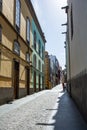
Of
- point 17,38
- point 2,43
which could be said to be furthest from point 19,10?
point 2,43

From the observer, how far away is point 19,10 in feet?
68.5

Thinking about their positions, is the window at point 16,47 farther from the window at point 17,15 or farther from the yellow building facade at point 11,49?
the window at point 17,15

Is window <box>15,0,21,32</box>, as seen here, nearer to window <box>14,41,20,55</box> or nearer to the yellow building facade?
the yellow building facade

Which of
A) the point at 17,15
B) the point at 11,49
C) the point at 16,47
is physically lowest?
the point at 11,49

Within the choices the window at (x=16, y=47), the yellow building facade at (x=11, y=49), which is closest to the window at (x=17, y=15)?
the yellow building facade at (x=11, y=49)

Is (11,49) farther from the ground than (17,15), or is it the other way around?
(17,15)

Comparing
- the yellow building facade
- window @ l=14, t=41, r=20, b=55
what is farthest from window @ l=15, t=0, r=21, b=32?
window @ l=14, t=41, r=20, b=55

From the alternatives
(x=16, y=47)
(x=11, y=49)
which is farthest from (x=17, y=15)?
(x=11, y=49)

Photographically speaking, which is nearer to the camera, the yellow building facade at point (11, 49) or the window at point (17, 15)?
the yellow building facade at point (11, 49)

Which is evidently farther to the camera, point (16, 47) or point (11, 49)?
point (16, 47)

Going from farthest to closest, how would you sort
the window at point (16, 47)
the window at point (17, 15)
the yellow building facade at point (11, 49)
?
the window at point (17, 15) → the window at point (16, 47) → the yellow building facade at point (11, 49)

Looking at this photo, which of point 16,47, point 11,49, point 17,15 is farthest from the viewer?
point 17,15

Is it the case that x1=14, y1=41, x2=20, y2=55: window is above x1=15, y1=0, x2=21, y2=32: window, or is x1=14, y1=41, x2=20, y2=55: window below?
below

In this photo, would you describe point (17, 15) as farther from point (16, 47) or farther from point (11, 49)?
point (11, 49)
